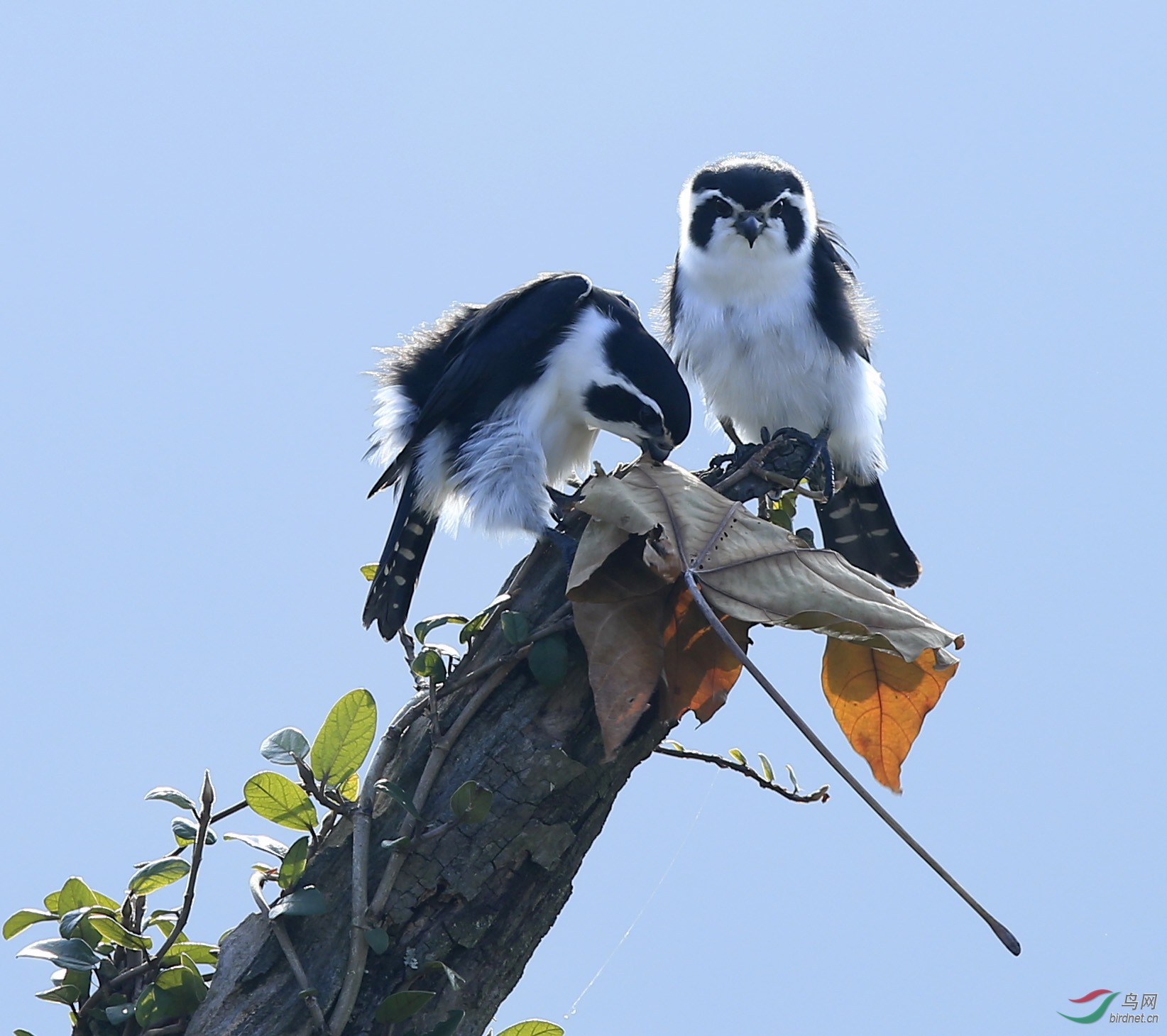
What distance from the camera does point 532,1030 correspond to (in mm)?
1885

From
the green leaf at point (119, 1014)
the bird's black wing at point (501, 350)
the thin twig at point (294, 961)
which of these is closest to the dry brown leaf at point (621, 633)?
the thin twig at point (294, 961)

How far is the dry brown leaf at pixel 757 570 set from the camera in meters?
1.59

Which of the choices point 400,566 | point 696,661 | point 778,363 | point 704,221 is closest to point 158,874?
point 696,661

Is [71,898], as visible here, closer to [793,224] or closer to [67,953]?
[67,953]

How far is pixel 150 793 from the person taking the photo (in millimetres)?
1850

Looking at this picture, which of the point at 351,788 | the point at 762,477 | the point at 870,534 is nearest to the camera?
the point at 351,788

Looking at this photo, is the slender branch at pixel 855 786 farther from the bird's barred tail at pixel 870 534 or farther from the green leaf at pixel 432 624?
the bird's barred tail at pixel 870 534

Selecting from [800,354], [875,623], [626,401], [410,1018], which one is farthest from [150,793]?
[800,354]

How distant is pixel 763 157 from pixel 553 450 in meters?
1.13

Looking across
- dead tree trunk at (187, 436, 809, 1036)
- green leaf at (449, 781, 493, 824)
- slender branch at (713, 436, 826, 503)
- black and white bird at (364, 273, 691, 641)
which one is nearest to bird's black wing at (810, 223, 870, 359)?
black and white bird at (364, 273, 691, 641)

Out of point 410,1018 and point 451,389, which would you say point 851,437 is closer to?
point 451,389

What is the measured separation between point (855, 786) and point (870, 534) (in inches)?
85.9

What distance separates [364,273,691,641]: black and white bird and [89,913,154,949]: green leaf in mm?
951

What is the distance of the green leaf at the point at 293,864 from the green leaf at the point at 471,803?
10.3 inches
